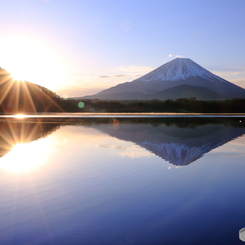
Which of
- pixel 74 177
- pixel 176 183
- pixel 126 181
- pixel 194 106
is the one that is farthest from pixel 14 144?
pixel 194 106

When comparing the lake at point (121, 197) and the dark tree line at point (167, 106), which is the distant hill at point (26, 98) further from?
the lake at point (121, 197)

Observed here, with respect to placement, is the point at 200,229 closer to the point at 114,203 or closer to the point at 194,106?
the point at 114,203

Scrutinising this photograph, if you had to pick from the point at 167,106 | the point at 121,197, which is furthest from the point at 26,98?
the point at 121,197

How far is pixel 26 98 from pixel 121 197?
63222mm

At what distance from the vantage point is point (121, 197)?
657cm

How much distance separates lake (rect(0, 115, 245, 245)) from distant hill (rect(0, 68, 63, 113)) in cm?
5127

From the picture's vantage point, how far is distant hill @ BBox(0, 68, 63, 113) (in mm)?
61094

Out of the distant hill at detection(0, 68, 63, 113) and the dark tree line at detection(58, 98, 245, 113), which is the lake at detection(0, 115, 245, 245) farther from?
the distant hill at detection(0, 68, 63, 113)

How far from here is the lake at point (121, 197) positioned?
4.81 m

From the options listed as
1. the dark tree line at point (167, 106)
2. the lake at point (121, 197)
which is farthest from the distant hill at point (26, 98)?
the lake at point (121, 197)

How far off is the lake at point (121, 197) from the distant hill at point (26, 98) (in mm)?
Answer: 51271

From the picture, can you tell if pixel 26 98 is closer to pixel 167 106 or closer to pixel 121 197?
pixel 167 106

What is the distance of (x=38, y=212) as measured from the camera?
572 centimetres

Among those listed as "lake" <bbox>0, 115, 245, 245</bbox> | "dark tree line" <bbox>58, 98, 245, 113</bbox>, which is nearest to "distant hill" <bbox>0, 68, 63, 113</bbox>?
"dark tree line" <bbox>58, 98, 245, 113</bbox>
